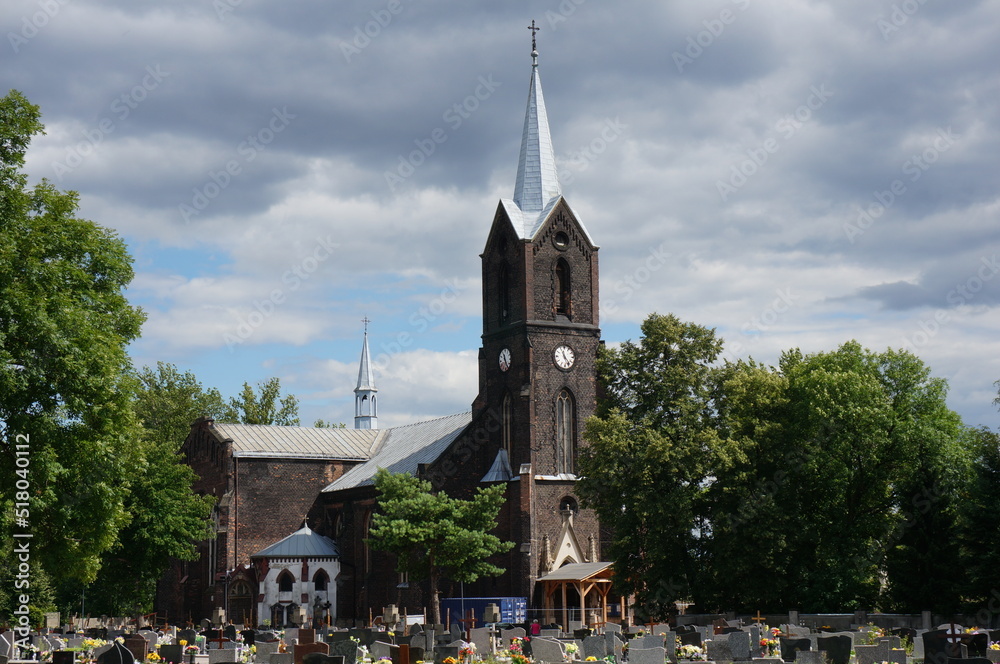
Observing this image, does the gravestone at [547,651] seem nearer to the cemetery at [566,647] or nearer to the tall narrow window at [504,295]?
the cemetery at [566,647]

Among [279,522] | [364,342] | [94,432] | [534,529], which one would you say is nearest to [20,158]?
[94,432]

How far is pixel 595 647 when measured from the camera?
26641 millimetres

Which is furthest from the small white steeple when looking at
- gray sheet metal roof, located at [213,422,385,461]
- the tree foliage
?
the tree foliage

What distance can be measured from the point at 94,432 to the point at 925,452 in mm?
34298

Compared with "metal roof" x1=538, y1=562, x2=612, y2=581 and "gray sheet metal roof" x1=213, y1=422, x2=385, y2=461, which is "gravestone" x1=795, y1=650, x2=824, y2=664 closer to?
"metal roof" x1=538, y1=562, x2=612, y2=581

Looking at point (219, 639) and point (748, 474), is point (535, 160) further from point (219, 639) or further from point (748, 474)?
point (219, 639)

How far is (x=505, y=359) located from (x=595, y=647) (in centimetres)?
3515

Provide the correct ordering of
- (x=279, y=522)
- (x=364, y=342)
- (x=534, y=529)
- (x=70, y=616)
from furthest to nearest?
(x=364, y=342), (x=70, y=616), (x=279, y=522), (x=534, y=529)

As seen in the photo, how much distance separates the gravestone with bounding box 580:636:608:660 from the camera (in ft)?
86.6

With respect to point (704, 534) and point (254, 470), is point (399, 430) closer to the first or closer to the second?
point (254, 470)

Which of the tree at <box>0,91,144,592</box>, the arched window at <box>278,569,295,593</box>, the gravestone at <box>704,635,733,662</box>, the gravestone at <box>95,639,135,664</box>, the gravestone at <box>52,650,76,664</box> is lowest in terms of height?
the arched window at <box>278,569,295,593</box>

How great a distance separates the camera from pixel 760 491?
144 ft

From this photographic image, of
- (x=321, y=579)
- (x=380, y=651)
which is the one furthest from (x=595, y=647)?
(x=321, y=579)

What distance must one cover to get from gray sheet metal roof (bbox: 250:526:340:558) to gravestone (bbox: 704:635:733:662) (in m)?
40.9
